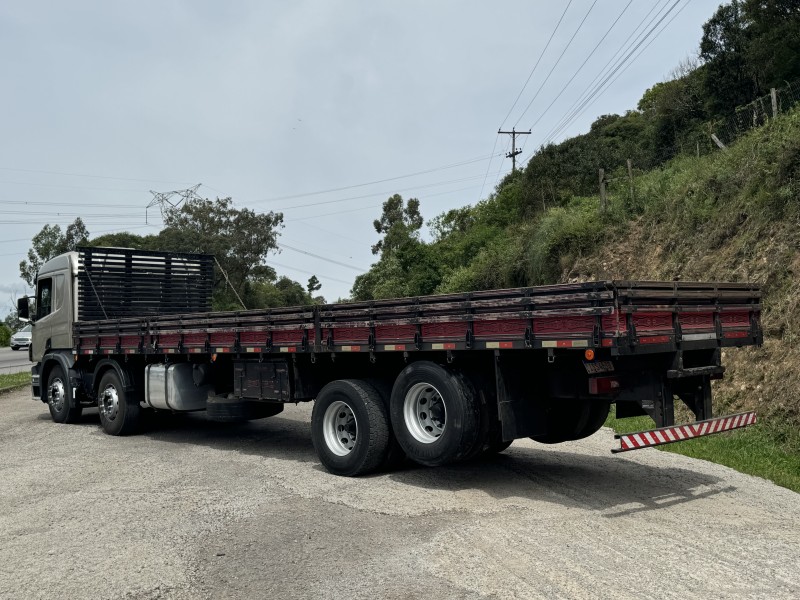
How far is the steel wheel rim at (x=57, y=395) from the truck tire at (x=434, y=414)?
27.8ft

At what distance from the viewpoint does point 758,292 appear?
8.13m

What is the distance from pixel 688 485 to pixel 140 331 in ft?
28.1

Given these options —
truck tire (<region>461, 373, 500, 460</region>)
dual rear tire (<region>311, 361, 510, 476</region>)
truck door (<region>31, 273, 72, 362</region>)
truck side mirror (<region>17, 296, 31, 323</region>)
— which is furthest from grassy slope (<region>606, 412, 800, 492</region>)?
truck side mirror (<region>17, 296, 31, 323</region>)

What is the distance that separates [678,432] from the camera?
6.89 m

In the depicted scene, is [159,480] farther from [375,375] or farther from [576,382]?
[576,382]

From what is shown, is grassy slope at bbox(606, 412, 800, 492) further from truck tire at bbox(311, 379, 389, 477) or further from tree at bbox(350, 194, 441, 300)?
tree at bbox(350, 194, 441, 300)

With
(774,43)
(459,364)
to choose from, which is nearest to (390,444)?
(459,364)

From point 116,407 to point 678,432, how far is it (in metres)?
9.34

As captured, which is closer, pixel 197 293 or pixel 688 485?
pixel 688 485

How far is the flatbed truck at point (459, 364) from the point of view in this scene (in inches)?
266

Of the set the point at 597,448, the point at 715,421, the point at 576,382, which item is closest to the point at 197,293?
the point at 597,448

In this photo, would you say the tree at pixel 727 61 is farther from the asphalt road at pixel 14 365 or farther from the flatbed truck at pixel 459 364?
the asphalt road at pixel 14 365

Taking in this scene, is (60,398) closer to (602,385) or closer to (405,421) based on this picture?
(405,421)

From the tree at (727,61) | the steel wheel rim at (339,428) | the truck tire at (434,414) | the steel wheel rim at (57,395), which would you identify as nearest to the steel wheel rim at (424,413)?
the truck tire at (434,414)
